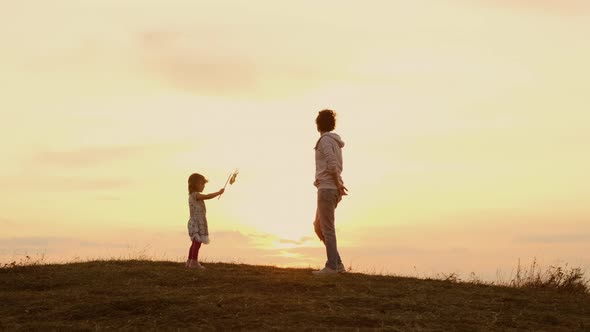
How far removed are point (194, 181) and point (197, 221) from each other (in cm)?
90

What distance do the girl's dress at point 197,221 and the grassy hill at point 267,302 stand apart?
2.80 feet

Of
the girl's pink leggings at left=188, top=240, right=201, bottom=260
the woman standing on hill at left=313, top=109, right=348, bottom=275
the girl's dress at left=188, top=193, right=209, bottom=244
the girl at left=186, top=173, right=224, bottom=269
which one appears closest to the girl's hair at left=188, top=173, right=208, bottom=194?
the girl at left=186, top=173, right=224, bottom=269

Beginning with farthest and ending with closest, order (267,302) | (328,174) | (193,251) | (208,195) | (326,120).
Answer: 1. (193,251)
2. (208,195)
3. (326,120)
4. (328,174)
5. (267,302)

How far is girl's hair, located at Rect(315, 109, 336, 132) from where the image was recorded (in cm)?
1574

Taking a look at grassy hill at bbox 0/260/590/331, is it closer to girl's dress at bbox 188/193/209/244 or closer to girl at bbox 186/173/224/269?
girl at bbox 186/173/224/269

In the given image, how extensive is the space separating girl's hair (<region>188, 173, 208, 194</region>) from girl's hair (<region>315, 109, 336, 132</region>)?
134 inches

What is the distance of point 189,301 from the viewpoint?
526 inches

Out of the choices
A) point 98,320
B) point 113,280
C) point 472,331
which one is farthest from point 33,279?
point 472,331

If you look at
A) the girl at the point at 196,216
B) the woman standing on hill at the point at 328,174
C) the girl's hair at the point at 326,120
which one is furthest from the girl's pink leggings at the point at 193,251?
the girl's hair at the point at 326,120

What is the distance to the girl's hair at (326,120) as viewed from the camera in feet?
51.6

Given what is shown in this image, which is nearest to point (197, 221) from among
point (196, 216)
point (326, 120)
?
point (196, 216)

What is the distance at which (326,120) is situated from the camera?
15742 mm

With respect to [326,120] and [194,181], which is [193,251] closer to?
[194,181]

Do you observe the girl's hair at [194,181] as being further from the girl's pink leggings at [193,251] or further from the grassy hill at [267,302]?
the grassy hill at [267,302]
